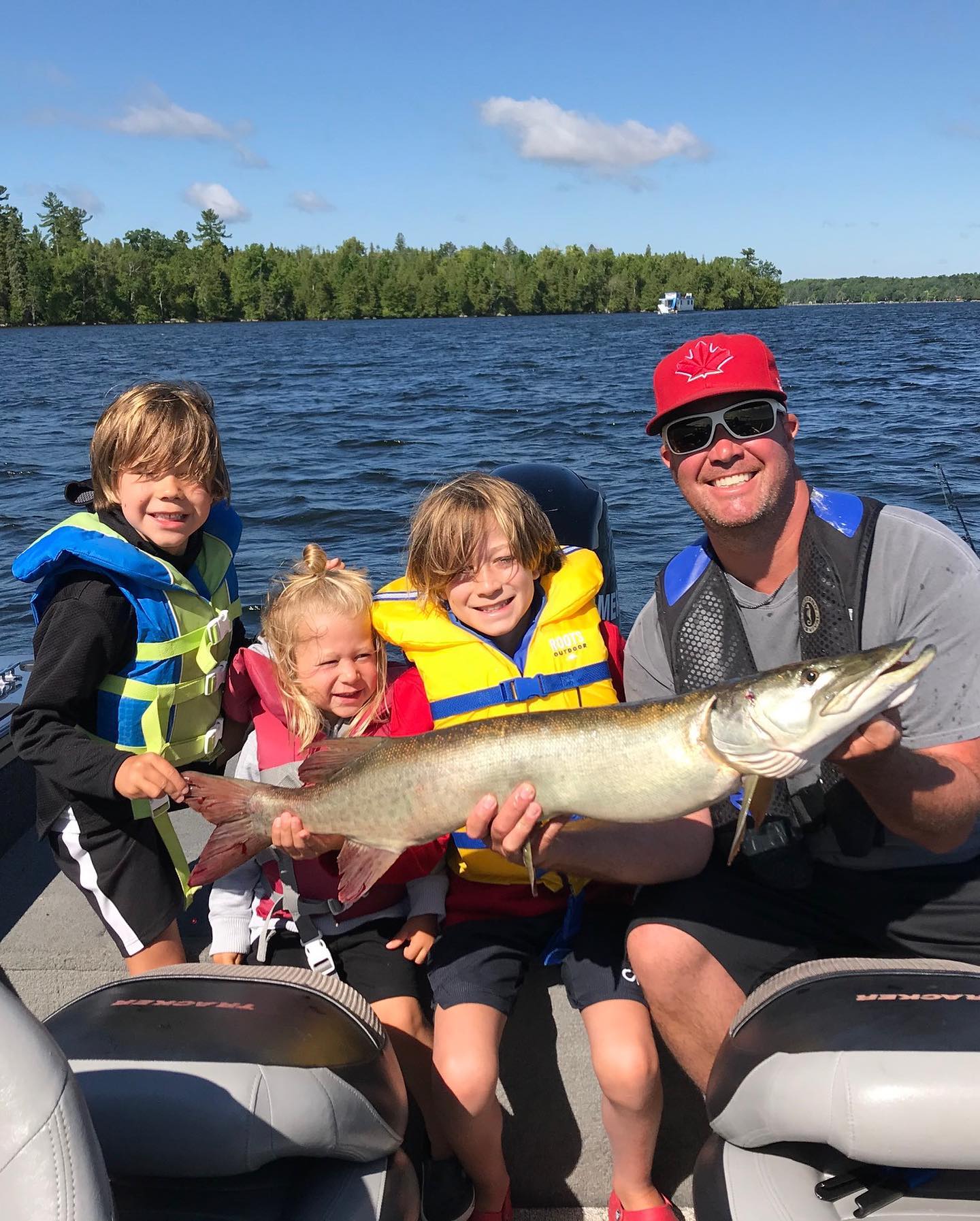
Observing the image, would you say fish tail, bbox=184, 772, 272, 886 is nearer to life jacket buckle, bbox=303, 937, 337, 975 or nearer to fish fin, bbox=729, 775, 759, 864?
life jacket buckle, bbox=303, 937, 337, 975

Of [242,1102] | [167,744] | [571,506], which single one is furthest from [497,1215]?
[571,506]

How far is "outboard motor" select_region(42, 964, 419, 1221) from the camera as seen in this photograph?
6.98ft

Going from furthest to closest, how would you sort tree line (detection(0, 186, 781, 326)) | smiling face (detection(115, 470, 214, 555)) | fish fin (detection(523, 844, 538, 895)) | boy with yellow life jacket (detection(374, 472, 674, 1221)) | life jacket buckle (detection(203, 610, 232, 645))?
tree line (detection(0, 186, 781, 326))
life jacket buckle (detection(203, 610, 232, 645))
smiling face (detection(115, 470, 214, 555))
boy with yellow life jacket (detection(374, 472, 674, 1221))
fish fin (detection(523, 844, 538, 895))

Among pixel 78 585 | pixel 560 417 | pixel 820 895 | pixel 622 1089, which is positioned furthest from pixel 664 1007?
pixel 560 417

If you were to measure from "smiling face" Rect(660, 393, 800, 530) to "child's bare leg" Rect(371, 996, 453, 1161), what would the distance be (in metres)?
1.76

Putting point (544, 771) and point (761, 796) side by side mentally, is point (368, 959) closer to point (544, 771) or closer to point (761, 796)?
point (544, 771)

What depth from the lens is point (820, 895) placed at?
3.07m

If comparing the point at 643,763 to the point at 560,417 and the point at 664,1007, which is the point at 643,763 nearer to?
the point at 664,1007

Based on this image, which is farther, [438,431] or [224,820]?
[438,431]

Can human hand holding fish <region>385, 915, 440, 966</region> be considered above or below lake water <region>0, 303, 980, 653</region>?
below

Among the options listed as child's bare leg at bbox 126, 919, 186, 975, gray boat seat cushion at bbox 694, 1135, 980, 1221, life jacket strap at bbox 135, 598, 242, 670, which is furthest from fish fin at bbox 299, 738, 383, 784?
gray boat seat cushion at bbox 694, 1135, 980, 1221

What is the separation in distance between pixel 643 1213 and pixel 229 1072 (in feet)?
4.30

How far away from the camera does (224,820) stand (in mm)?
2943

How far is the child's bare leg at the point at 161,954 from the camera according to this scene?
336 cm
